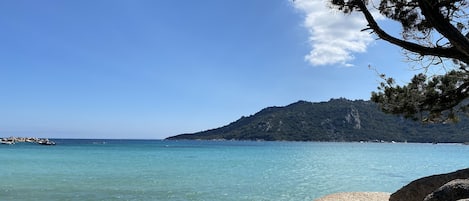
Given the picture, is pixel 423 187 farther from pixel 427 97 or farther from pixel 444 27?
pixel 444 27

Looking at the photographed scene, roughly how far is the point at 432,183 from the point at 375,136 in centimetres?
18801

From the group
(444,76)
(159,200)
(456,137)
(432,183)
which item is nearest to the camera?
(432,183)

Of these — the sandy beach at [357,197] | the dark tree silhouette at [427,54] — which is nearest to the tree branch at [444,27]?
the dark tree silhouette at [427,54]

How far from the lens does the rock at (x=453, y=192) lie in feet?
18.6

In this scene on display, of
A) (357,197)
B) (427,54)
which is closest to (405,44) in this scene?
(427,54)

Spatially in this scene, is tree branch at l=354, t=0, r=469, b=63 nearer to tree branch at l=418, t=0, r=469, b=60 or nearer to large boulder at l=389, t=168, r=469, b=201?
tree branch at l=418, t=0, r=469, b=60

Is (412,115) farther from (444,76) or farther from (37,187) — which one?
(37,187)

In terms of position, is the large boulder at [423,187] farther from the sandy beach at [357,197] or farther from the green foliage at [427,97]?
the sandy beach at [357,197]

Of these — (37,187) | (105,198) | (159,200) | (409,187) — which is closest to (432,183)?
(409,187)

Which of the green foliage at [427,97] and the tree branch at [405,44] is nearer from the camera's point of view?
the tree branch at [405,44]

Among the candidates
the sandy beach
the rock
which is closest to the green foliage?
the sandy beach

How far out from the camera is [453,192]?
579 centimetres

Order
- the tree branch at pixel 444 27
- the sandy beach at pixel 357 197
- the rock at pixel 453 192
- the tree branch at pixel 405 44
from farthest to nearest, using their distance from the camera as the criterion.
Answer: the sandy beach at pixel 357 197 → the tree branch at pixel 405 44 → the tree branch at pixel 444 27 → the rock at pixel 453 192

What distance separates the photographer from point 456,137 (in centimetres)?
17012
